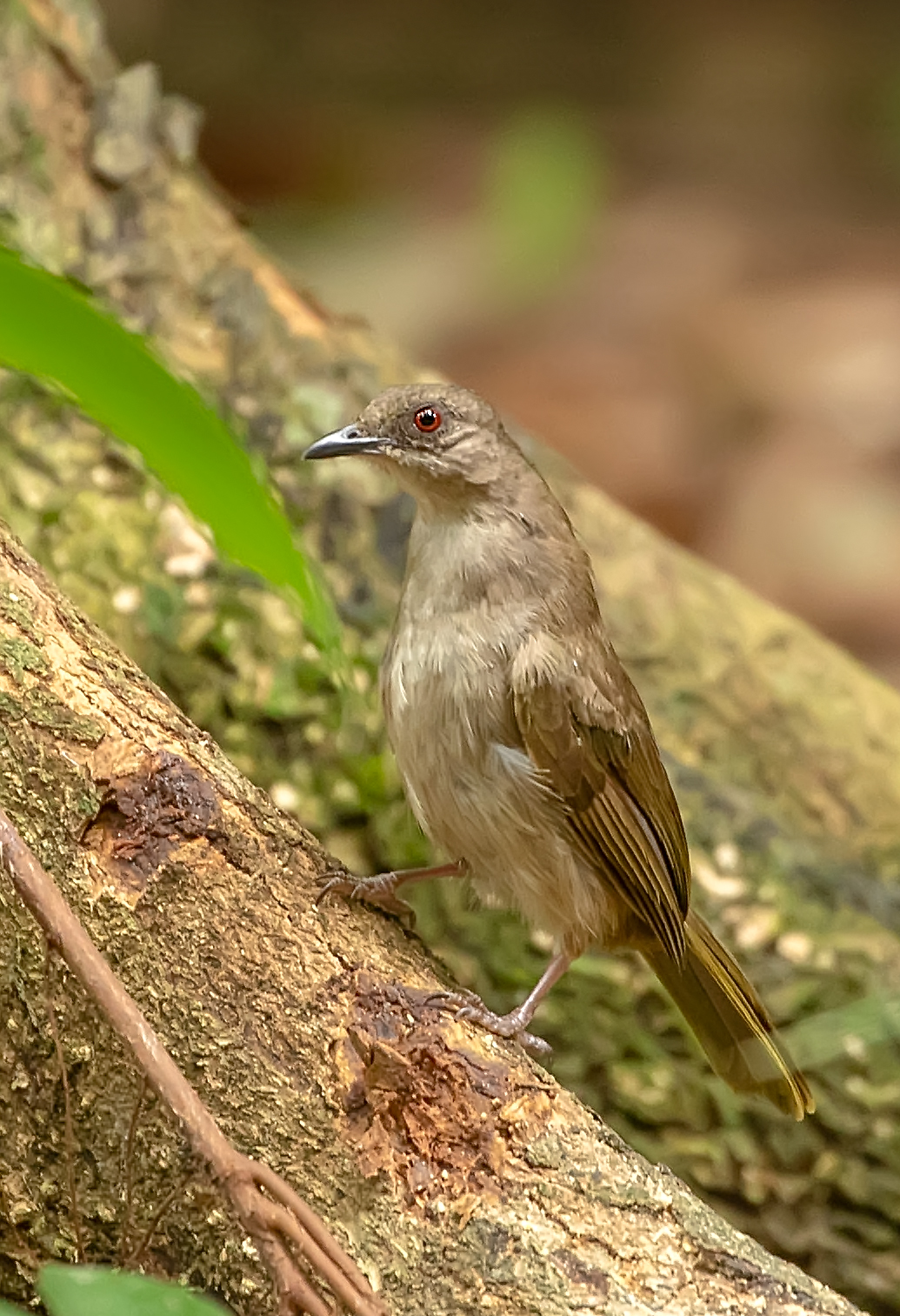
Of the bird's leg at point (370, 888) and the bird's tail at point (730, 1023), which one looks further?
the bird's tail at point (730, 1023)

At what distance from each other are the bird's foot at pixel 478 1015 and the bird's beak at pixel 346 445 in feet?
3.92

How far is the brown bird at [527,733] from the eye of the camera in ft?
9.71

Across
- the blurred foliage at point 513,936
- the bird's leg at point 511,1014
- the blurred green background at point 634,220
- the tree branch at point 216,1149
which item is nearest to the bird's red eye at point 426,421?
the blurred foliage at point 513,936

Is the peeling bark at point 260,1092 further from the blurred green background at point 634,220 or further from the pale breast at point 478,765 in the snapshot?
the blurred green background at point 634,220

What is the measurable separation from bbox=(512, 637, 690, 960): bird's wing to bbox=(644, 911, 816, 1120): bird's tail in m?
0.16

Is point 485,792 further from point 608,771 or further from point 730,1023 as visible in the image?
point 730,1023

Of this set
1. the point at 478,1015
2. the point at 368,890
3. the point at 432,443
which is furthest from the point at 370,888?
the point at 432,443

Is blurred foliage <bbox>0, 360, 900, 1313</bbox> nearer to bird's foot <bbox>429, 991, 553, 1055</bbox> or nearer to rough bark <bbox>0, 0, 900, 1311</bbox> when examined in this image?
rough bark <bbox>0, 0, 900, 1311</bbox>

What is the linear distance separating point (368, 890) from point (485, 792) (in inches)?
18.9

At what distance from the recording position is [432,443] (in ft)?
10.5

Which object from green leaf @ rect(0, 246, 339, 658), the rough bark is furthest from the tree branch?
green leaf @ rect(0, 246, 339, 658)

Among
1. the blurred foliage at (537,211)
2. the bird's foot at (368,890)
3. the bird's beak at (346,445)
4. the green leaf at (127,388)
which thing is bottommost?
the green leaf at (127,388)

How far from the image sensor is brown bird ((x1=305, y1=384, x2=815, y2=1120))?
9.71ft

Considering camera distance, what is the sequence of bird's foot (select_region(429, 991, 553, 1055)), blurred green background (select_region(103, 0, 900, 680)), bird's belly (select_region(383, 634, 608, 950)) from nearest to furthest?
bird's foot (select_region(429, 991, 553, 1055)), bird's belly (select_region(383, 634, 608, 950)), blurred green background (select_region(103, 0, 900, 680))
